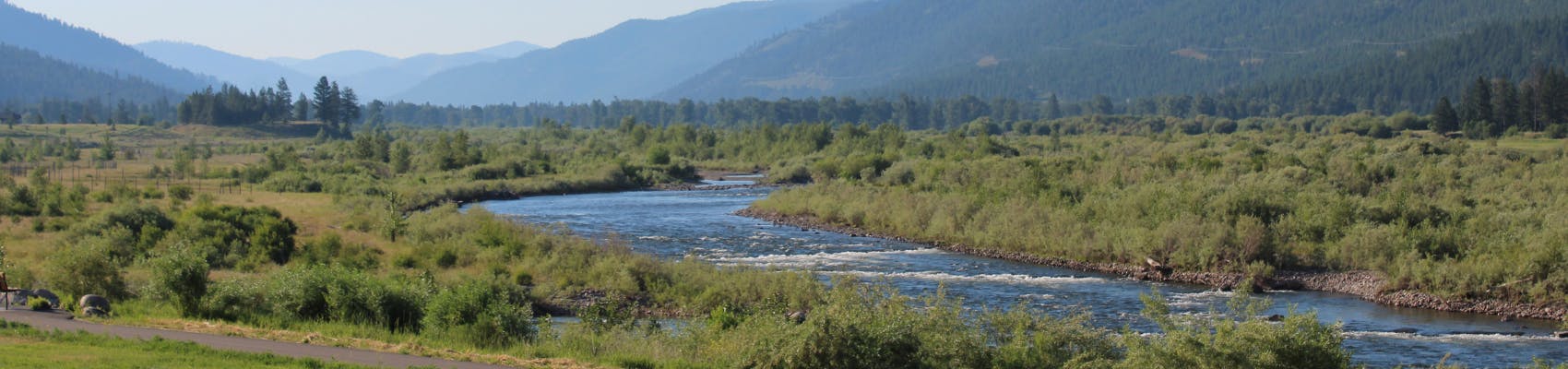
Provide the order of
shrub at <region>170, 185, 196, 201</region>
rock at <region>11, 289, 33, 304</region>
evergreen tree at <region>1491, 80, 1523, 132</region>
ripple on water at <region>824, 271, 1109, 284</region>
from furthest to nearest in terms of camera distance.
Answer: evergreen tree at <region>1491, 80, 1523, 132</region> < shrub at <region>170, 185, 196, 201</region> < ripple on water at <region>824, 271, 1109, 284</region> < rock at <region>11, 289, 33, 304</region>

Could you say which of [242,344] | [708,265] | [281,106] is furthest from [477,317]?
[281,106]

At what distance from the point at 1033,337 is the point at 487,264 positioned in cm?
2170

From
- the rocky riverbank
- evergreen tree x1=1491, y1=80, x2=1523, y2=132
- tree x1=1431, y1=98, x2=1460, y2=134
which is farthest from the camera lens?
tree x1=1431, y1=98, x2=1460, y2=134

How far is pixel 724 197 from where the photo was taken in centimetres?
7688

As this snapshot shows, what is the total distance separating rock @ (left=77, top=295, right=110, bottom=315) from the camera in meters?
23.8

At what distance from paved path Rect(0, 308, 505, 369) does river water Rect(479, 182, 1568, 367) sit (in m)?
13.1

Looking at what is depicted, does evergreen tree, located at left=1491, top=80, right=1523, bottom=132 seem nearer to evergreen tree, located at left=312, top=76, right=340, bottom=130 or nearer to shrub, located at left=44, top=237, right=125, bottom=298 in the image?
shrub, located at left=44, top=237, right=125, bottom=298

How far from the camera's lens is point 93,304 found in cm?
2398

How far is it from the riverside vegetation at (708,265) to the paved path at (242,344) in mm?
738

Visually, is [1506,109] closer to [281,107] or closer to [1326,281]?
[1326,281]

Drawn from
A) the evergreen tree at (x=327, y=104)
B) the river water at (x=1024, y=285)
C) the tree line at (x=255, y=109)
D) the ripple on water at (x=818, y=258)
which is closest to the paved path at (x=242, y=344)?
the river water at (x=1024, y=285)

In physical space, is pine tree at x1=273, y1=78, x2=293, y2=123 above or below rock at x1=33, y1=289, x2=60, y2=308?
above

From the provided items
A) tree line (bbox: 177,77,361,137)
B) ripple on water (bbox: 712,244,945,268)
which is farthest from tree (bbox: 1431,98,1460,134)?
tree line (bbox: 177,77,361,137)

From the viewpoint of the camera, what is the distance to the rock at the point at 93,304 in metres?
23.8
